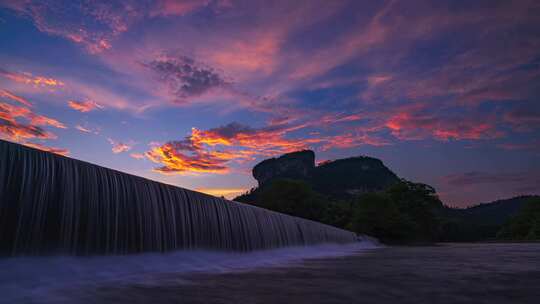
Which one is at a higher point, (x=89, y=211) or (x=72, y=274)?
(x=89, y=211)

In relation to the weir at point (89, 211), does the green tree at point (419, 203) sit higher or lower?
higher

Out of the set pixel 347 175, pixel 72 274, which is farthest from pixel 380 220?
pixel 347 175

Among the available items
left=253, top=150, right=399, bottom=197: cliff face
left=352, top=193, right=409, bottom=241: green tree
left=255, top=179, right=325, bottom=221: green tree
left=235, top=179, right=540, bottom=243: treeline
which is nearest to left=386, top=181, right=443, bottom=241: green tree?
left=235, top=179, right=540, bottom=243: treeline

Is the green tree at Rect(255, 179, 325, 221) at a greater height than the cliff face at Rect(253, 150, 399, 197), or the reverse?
the cliff face at Rect(253, 150, 399, 197)

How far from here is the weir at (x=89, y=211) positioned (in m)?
5.68

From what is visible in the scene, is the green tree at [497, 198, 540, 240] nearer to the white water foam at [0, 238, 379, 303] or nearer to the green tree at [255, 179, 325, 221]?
the green tree at [255, 179, 325, 221]

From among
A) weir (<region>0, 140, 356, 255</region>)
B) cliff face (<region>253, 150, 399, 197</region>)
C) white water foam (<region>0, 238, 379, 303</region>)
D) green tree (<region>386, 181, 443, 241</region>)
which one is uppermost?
cliff face (<region>253, 150, 399, 197</region>)

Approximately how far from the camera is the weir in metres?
5.68

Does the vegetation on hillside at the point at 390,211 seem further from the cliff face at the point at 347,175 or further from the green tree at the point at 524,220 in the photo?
the cliff face at the point at 347,175

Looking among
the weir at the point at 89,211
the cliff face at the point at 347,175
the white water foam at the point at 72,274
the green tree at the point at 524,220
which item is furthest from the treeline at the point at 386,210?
the cliff face at the point at 347,175

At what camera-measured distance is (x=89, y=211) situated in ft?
22.7

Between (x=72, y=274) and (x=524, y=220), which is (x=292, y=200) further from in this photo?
(x=524, y=220)

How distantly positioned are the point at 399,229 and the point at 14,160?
167ft

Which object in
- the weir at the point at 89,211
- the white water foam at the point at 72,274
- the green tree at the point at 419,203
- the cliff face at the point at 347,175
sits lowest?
the white water foam at the point at 72,274
